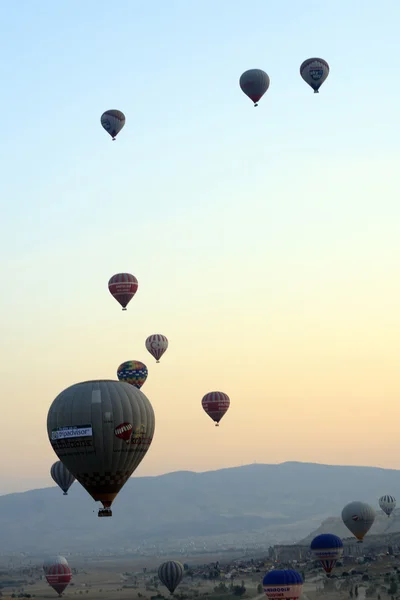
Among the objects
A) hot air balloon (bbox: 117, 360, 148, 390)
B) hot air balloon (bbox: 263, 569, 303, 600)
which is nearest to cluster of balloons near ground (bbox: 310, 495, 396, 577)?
hot air balloon (bbox: 263, 569, 303, 600)

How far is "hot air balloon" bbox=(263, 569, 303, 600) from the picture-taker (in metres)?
73.0

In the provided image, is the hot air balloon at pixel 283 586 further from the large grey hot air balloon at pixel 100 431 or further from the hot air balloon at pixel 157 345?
the hot air balloon at pixel 157 345

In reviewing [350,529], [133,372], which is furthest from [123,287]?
[350,529]

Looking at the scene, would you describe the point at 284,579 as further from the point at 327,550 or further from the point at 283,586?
the point at 327,550

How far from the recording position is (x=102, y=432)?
59656 mm

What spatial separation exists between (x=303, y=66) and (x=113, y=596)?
185ft

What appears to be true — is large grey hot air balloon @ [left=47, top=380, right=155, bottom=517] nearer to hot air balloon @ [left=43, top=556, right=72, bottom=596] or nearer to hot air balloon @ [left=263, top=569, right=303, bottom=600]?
hot air balloon @ [left=263, top=569, right=303, bottom=600]

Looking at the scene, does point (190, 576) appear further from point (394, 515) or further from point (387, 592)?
point (394, 515)

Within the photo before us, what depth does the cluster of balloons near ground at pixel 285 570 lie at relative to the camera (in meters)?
73.2

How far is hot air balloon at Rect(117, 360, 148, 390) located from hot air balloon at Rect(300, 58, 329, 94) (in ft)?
91.6

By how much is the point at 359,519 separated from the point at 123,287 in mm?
33850

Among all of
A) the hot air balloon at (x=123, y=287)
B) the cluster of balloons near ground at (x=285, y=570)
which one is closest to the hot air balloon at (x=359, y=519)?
the cluster of balloons near ground at (x=285, y=570)

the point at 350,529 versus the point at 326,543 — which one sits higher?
the point at 350,529

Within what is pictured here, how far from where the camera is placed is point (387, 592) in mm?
84438
